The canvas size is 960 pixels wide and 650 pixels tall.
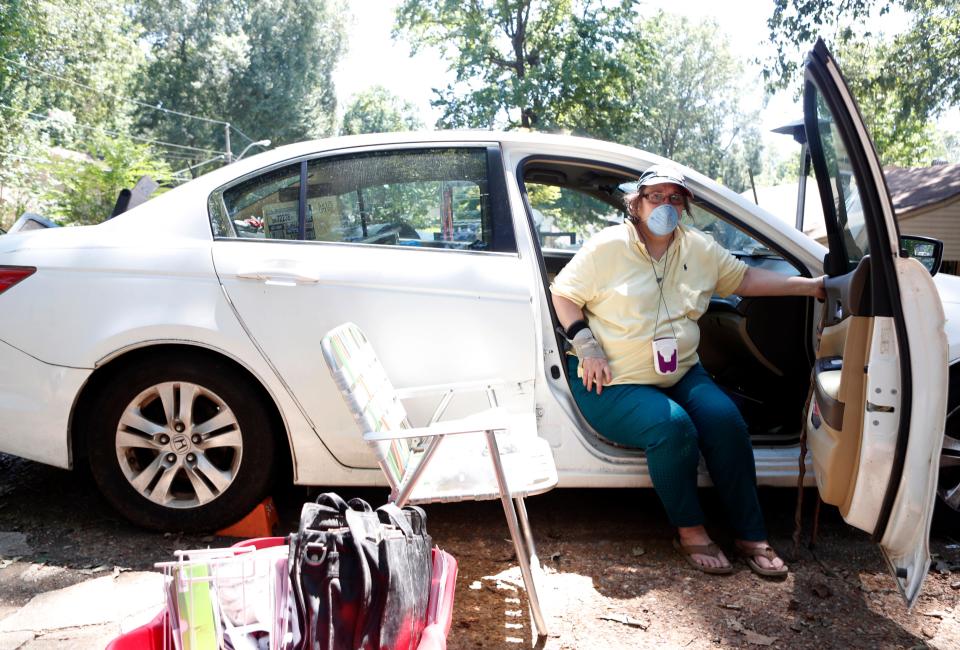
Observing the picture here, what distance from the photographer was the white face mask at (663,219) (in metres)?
3.17

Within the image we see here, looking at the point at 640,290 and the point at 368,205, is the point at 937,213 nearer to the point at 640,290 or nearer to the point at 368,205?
the point at 640,290

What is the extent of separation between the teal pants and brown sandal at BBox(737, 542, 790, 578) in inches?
1.7

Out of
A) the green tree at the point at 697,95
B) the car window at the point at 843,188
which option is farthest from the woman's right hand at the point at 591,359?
the green tree at the point at 697,95

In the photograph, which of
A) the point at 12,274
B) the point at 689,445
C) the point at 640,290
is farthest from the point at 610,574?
the point at 12,274

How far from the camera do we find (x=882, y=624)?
8.77 ft

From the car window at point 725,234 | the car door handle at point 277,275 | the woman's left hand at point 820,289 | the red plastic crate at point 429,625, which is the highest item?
the car window at point 725,234

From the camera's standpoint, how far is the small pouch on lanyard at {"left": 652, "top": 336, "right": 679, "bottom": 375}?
314 cm

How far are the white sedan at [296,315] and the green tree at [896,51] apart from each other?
12243 mm

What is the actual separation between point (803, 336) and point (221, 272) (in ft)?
8.17

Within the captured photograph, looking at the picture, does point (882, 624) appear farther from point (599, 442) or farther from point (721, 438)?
point (599, 442)

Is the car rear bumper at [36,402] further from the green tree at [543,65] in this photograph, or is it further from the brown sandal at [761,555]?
the green tree at [543,65]

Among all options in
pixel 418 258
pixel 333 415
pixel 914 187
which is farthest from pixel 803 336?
pixel 914 187

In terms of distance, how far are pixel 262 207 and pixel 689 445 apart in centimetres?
193

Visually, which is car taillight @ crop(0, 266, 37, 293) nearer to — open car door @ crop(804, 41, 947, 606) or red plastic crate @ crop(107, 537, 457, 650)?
red plastic crate @ crop(107, 537, 457, 650)
